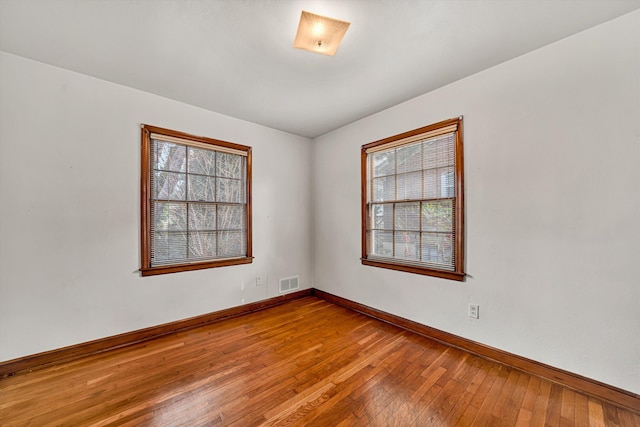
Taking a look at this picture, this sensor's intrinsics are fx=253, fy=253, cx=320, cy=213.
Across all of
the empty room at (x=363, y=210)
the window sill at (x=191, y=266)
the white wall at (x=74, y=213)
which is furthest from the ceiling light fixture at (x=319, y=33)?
the window sill at (x=191, y=266)

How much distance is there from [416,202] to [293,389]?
2150mm

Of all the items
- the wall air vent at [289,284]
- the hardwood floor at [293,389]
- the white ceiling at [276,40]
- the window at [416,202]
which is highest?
the white ceiling at [276,40]

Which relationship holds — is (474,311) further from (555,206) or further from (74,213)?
(74,213)

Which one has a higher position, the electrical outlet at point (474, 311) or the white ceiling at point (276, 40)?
the white ceiling at point (276, 40)

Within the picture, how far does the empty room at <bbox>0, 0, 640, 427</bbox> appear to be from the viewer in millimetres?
1689

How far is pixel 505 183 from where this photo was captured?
220cm

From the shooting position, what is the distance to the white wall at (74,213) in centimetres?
210

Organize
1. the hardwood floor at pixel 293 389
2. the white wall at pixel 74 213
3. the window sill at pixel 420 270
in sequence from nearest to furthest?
the hardwood floor at pixel 293 389
the white wall at pixel 74 213
the window sill at pixel 420 270

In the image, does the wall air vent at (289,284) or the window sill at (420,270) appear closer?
the window sill at (420,270)

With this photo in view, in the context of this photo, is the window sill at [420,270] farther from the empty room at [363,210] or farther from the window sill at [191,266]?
the window sill at [191,266]

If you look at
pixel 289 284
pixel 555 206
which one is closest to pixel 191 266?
pixel 289 284

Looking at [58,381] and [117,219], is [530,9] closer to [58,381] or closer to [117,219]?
[117,219]

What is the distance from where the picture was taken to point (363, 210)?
3.39 metres

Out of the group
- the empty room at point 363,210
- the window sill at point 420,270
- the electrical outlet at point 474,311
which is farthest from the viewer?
the window sill at point 420,270
